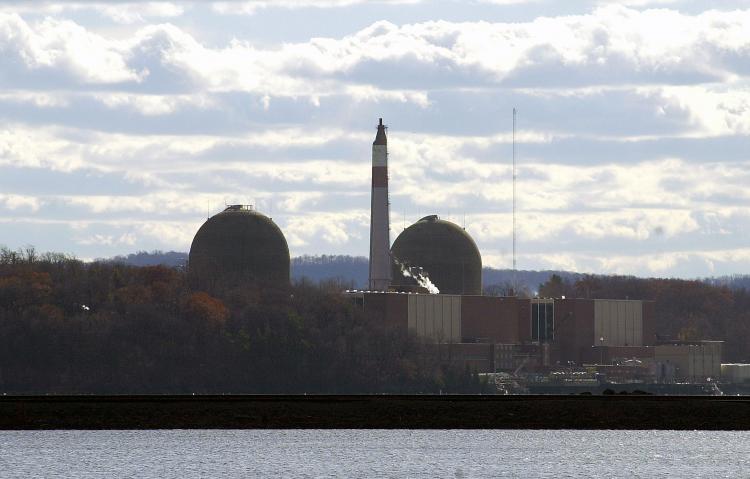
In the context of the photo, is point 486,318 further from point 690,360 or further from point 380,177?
point 690,360

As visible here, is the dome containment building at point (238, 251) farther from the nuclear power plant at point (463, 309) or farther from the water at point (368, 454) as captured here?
the water at point (368, 454)

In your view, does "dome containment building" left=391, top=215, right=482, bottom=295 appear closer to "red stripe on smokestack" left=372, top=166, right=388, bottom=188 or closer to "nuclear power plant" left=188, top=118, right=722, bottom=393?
"nuclear power plant" left=188, top=118, right=722, bottom=393

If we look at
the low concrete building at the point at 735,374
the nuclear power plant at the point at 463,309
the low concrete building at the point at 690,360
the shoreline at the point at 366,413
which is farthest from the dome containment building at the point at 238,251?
the shoreline at the point at 366,413

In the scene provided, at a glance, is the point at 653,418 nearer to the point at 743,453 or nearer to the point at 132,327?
the point at 743,453

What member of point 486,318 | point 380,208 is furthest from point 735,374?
point 380,208

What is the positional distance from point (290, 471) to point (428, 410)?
81.5 feet

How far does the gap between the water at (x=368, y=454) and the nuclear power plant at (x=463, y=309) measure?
229 feet

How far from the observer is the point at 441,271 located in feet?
624

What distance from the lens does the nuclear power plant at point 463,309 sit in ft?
573

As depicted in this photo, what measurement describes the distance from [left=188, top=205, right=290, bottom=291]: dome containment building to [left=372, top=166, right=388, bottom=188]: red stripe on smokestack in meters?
14.4

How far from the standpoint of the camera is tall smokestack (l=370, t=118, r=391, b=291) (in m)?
174

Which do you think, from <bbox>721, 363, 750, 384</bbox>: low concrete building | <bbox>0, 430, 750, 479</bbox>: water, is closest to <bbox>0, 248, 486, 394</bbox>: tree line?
<bbox>721, 363, 750, 384</bbox>: low concrete building

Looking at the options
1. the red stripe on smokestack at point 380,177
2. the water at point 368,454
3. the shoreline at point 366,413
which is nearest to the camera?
the water at point 368,454

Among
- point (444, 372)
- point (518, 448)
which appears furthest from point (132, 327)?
point (518, 448)
